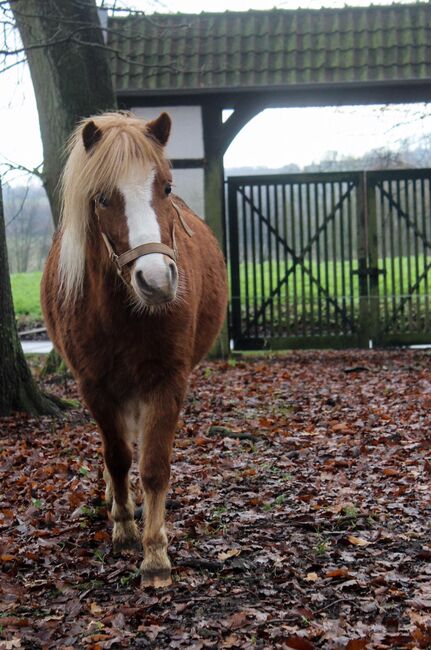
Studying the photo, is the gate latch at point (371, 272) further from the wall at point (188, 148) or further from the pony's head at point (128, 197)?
the pony's head at point (128, 197)

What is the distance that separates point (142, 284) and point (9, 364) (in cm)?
445

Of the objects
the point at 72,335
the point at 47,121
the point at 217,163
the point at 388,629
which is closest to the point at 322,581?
the point at 388,629

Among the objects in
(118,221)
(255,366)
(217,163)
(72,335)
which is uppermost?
(217,163)

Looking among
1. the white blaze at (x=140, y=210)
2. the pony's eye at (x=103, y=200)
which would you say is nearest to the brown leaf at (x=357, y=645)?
the white blaze at (x=140, y=210)

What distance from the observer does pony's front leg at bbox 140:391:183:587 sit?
4191 millimetres

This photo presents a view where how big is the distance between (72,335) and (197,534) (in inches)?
49.7

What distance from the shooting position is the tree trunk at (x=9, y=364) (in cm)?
777

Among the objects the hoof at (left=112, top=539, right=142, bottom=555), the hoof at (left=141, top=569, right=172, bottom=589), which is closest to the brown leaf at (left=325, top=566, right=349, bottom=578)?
the hoof at (left=141, top=569, right=172, bottom=589)

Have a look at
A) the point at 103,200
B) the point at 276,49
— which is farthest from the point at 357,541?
the point at 276,49

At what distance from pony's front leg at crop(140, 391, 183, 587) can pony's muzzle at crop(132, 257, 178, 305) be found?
73 centimetres

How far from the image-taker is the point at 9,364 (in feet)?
25.6

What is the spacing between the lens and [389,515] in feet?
16.0

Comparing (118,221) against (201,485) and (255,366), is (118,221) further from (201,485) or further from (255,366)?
(255,366)

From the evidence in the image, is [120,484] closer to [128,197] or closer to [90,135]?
[128,197]
